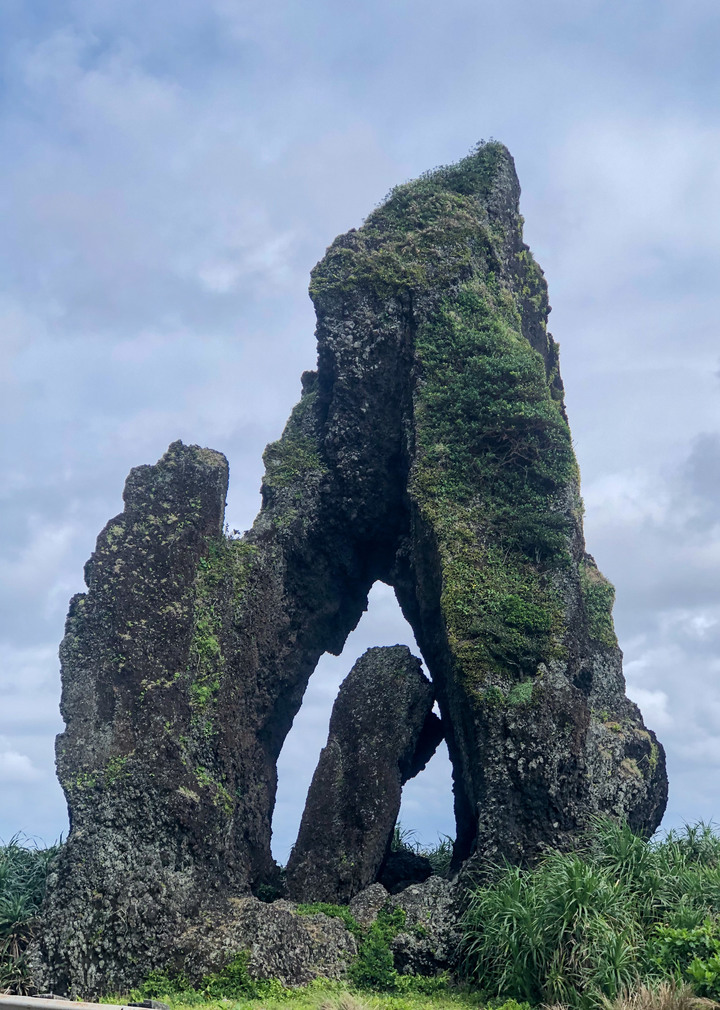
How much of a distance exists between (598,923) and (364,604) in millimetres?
9226

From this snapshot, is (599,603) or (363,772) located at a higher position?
(599,603)

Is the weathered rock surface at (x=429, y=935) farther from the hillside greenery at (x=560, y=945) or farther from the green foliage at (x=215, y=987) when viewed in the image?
the green foliage at (x=215, y=987)

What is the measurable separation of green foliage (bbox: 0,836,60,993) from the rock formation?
782 mm

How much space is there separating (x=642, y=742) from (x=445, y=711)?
3.34 meters

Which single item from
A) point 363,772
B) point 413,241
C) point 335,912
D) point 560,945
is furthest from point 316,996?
point 413,241

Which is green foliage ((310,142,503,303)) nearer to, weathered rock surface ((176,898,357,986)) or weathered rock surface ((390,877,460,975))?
weathered rock surface ((390,877,460,975))

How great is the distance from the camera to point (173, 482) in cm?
1605

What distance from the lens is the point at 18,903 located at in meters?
13.9

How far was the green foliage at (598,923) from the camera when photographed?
414 inches

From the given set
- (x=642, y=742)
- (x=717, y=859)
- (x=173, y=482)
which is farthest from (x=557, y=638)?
(x=173, y=482)

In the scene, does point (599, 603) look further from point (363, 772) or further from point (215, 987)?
point (215, 987)

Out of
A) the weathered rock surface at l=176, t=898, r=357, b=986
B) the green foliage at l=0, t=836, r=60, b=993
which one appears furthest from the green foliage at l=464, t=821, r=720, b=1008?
the green foliage at l=0, t=836, r=60, b=993

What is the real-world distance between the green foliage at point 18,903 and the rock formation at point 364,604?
2.56 feet

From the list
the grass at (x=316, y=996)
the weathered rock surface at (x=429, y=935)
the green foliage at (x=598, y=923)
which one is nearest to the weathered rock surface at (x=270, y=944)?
the grass at (x=316, y=996)
